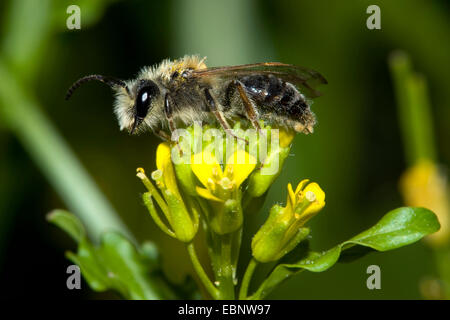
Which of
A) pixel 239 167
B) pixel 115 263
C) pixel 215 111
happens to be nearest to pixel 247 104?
pixel 215 111

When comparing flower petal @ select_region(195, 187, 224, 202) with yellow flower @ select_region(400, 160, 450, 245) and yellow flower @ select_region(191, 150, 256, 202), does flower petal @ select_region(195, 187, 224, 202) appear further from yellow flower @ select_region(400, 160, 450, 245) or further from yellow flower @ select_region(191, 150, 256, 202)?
yellow flower @ select_region(400, 160, 450, 245)

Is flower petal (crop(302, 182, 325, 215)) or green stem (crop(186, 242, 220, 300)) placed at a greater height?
flower petal (crop(302, 182, 325, 215))

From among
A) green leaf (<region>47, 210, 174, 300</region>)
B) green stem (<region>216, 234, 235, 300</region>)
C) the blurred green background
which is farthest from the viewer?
the blurred green background

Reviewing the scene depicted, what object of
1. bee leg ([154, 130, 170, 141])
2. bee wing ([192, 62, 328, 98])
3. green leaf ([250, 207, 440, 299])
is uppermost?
Answer: bee wing ([192, 62, 328, 98])

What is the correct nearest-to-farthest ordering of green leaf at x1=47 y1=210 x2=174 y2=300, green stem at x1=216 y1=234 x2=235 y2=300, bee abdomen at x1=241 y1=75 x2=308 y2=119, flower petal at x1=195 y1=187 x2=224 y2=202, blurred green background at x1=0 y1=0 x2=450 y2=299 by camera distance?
flower petal at x1=195 y1=187 x2=224 y2=202
green stem at x1=216 y1=234 x2=235 y2=300
green leaf at x1=47 y1=210 x2=174 y2=300
bee abdomen at x1=241 y1=75 x2=308 y2=119
blurred green background at x1=0 y1=0 x2=450 y2=299

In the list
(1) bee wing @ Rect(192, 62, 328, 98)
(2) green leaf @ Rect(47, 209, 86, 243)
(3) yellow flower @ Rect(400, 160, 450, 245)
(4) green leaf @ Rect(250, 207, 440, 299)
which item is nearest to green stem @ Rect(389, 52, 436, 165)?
(3) yellow flower @ Rect(400, 160, 450, 245)

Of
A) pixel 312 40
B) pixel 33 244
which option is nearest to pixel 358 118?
pixel 312 40
